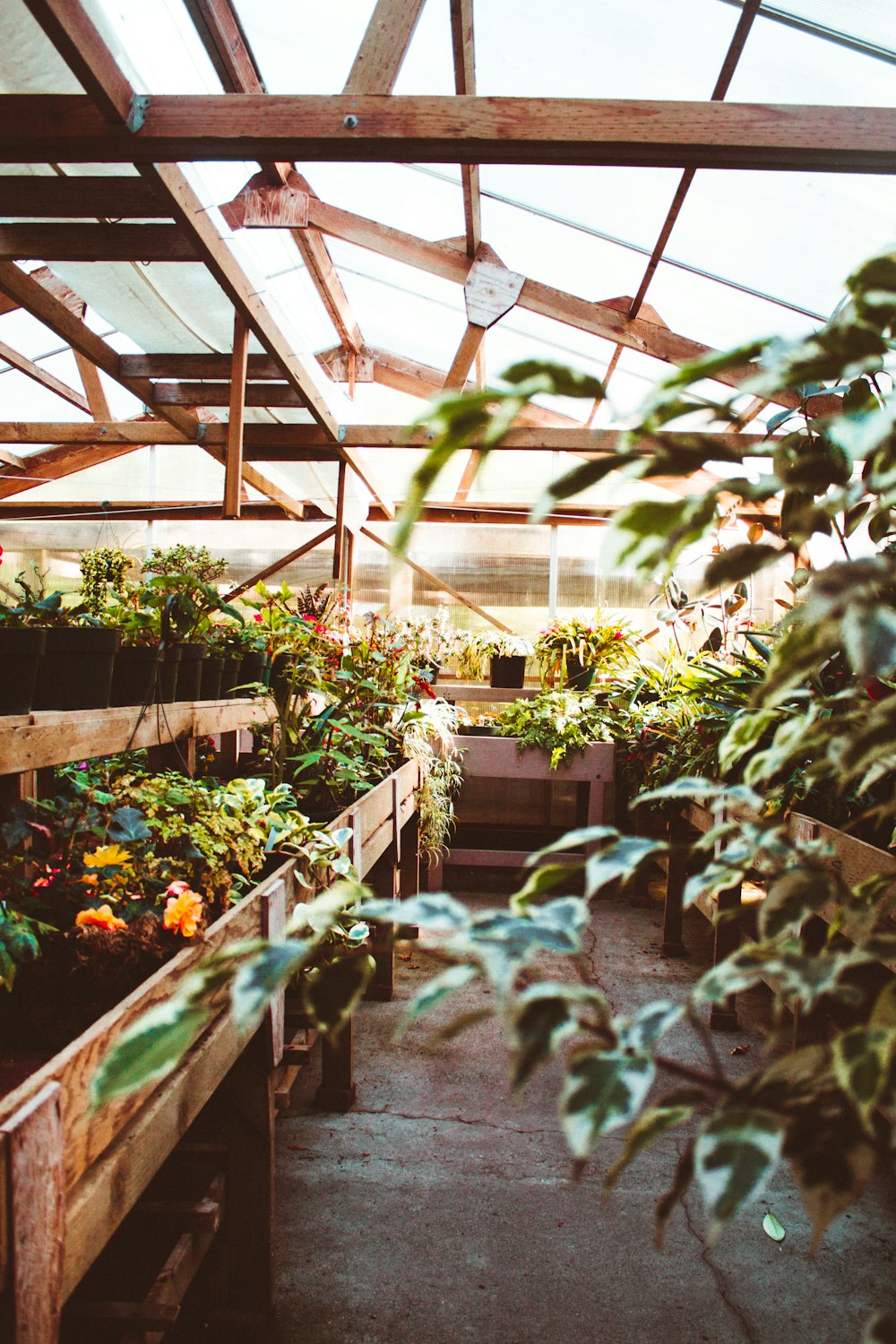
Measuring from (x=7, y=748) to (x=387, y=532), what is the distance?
5.57 m

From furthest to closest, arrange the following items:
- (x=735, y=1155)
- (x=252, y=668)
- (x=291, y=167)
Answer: (x=291, y=167), (x=252, y=668), (x=735, y=1155)

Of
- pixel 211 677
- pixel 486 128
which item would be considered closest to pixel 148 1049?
pixel 211 677

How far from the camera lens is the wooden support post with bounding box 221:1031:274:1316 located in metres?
1.54

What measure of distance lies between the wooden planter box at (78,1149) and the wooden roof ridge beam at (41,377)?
4651 millimetres

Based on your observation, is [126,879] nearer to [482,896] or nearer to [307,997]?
[307,997]

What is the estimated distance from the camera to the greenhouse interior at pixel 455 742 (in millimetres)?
458

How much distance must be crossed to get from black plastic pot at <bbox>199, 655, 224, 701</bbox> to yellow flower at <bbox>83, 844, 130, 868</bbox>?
953 millimetres

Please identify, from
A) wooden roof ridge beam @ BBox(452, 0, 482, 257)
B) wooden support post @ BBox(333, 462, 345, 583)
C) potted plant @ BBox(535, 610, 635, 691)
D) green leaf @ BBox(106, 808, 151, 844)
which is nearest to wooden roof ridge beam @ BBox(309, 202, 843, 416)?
wooden roof ridge beam @ BBox(452, 0, 482, 257)

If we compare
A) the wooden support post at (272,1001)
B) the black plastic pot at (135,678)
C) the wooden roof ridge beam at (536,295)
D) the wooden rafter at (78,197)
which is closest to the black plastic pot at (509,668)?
the wooden roof ridge beam at (536,295)

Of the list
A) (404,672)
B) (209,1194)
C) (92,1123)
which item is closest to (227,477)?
(404,672)

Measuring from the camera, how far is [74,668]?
66.9 inches

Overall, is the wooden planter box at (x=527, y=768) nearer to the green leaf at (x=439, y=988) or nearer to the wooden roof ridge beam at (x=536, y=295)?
the wooden roof ridge beam at (x=536, y=295)

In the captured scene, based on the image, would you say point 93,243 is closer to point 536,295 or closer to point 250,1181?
point 536,295

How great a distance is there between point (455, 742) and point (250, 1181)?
124 inches
